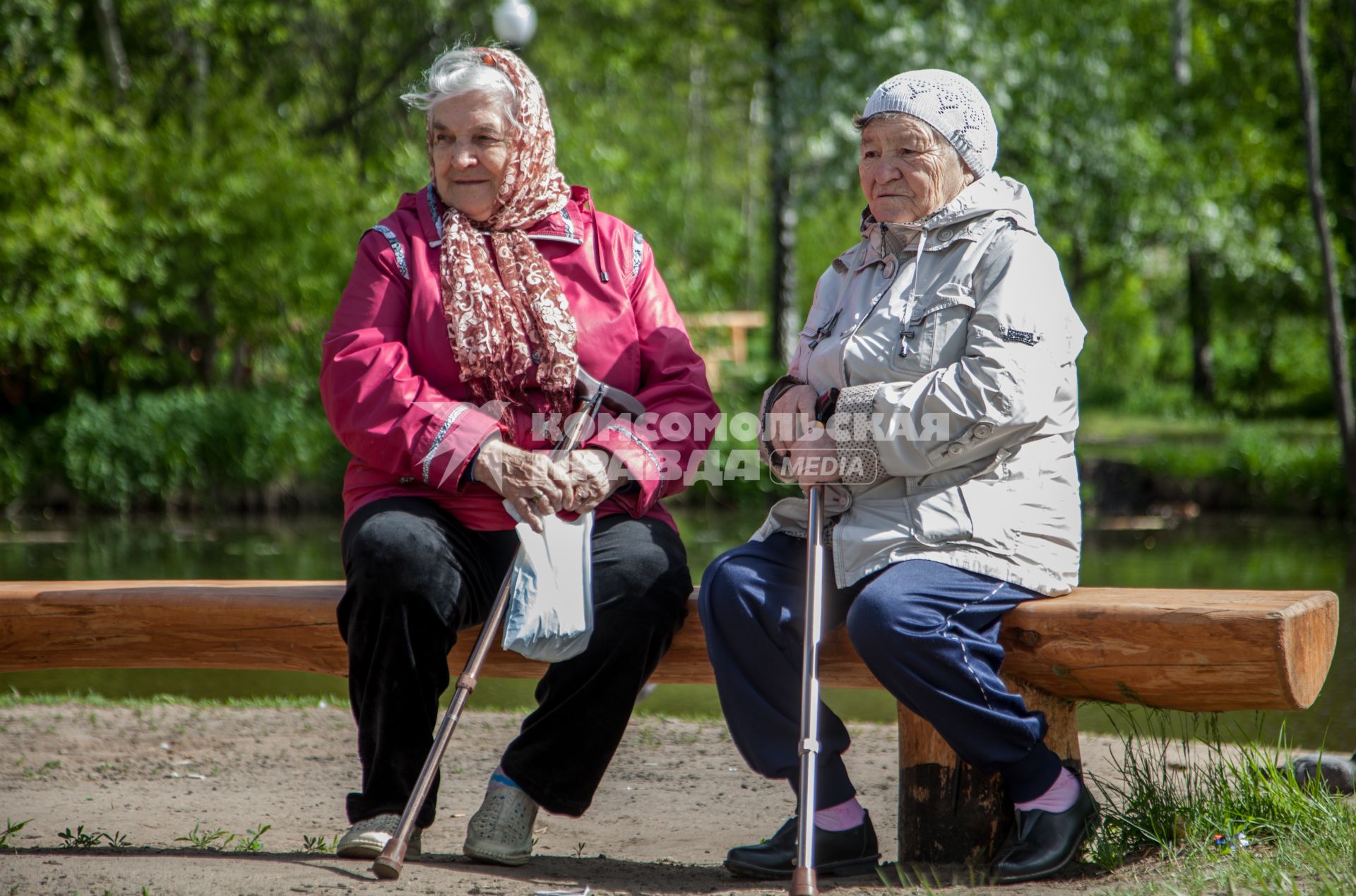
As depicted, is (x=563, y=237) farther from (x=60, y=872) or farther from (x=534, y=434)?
(x=60, y=872)

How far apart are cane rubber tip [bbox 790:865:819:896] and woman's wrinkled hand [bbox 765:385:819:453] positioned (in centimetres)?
86

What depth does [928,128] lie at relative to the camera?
9.66 feet

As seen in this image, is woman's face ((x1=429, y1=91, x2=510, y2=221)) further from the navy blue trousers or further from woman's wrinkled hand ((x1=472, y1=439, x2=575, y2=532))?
the navy blue trousers

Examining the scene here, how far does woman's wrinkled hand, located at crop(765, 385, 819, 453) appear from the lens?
9.74 feet

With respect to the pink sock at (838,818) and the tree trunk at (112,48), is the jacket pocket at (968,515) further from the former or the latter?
the tree trunk at (112,48)

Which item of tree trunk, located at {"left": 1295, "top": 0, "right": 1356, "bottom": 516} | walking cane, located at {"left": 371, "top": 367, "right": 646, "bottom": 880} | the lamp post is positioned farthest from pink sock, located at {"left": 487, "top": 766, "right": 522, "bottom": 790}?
tree trunk, located at {"left": 1295, "top": 0, "right": 1356, "bottom": 516}

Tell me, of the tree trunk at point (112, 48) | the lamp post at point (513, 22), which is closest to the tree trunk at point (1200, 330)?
the lamp post at point (513, 22)

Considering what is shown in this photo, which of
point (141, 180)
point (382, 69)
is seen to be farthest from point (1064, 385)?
point (382, 69)

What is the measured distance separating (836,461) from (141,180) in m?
11.4

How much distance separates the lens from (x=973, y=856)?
288 cm

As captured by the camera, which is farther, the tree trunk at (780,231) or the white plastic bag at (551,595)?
the tree trunk at (780,231)

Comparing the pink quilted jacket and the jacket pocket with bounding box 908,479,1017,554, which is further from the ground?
the pink quilted jacket

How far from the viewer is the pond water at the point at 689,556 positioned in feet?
17.3

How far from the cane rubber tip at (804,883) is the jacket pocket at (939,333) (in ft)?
3.29
